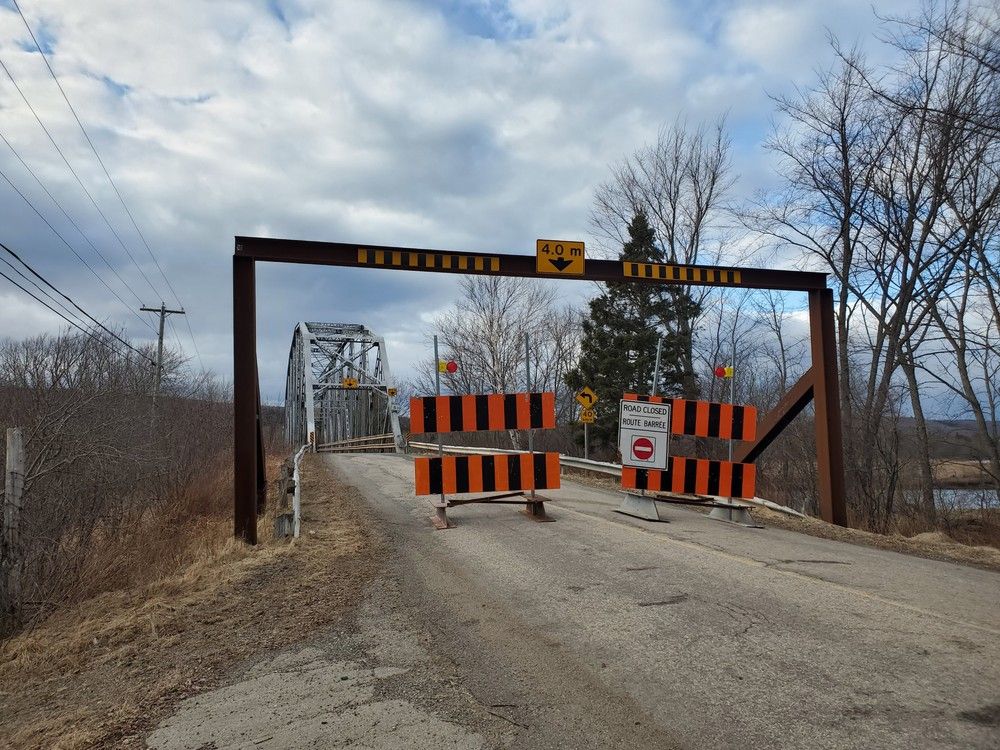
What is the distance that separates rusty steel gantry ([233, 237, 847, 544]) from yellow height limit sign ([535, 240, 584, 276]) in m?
0.15

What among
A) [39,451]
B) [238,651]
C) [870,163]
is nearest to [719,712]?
[238,651]

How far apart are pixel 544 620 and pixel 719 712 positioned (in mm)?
1876

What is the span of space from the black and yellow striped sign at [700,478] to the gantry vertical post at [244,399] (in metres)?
5.68

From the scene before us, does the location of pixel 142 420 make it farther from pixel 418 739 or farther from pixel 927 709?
pixel 927 709

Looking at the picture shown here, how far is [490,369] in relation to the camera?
38.4 m

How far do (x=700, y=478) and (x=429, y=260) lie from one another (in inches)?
221

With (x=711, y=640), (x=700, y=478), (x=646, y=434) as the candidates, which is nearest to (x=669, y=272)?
(x=646, y=434)

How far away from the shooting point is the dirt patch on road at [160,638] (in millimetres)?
3947

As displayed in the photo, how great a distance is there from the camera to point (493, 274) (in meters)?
11.5

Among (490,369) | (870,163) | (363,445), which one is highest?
(870,163)

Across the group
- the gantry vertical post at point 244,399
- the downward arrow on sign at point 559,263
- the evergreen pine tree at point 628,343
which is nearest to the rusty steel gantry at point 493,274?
the gantry vertical post at point 244,399

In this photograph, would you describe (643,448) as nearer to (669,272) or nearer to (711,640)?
(669,272)

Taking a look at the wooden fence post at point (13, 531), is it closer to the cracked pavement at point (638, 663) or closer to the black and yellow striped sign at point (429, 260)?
the cracked pavement at point (638, 663)

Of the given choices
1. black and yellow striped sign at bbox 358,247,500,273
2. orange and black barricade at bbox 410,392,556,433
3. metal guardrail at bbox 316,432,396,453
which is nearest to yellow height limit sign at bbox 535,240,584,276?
black and yellow striped sign at bbox 358,247,500,273
